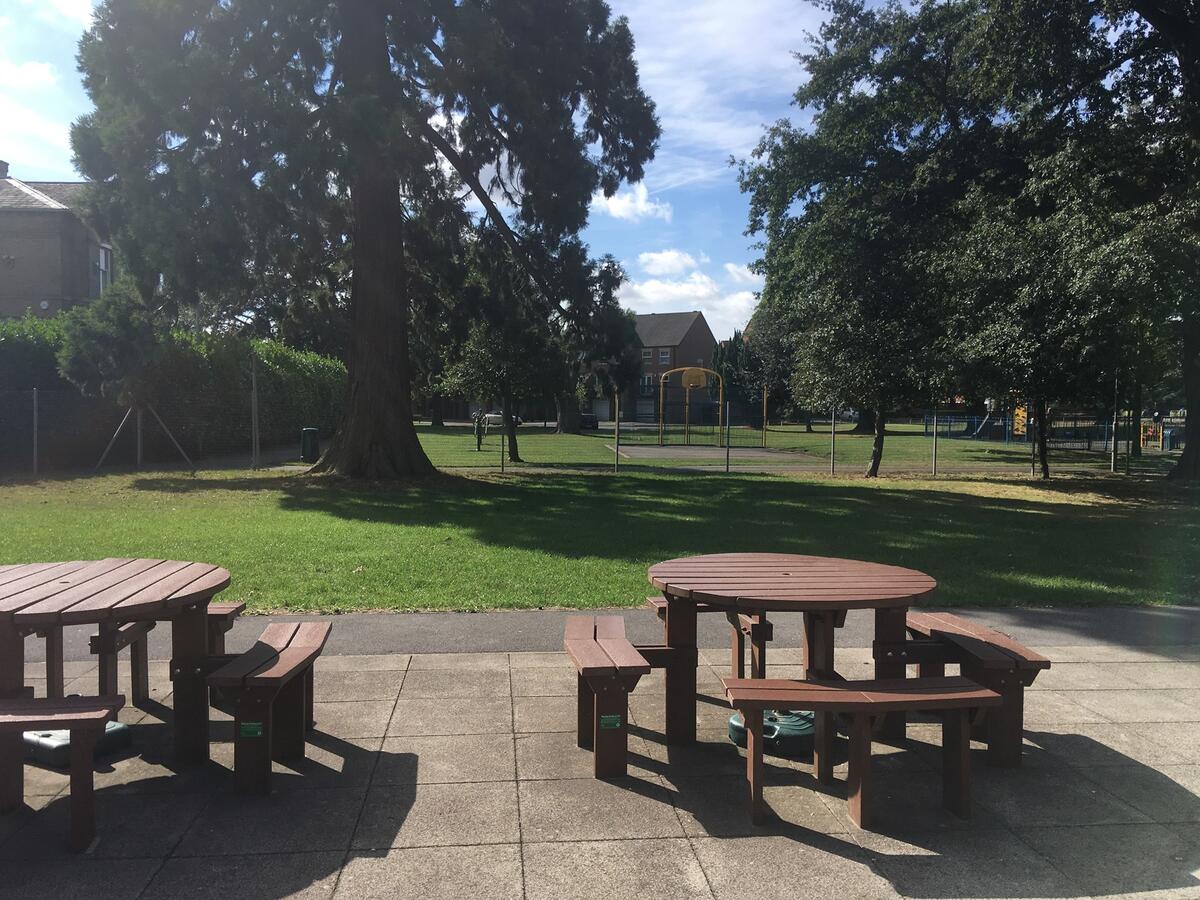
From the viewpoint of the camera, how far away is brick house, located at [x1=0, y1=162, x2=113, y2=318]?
33156mm

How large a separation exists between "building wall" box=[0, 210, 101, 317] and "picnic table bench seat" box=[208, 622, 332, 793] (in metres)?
34.1

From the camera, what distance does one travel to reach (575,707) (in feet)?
16.7

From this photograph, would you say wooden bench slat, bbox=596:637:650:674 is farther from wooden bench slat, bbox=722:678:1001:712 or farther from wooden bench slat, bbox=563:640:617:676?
wooden bench slat, bbox=722:678:1001:712

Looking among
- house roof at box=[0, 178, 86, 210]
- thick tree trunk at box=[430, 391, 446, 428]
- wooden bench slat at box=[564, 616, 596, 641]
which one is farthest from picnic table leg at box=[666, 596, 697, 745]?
thick tree trunk at box=[430, 391, 446, 428]

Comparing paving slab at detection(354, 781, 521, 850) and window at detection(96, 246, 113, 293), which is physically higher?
window at detection(96, 246, 113, 293)

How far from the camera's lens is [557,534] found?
11648 millimetres

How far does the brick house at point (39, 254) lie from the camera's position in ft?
109

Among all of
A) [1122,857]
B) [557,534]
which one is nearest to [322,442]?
[557,534]

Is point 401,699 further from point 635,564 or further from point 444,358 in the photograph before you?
point 444,358

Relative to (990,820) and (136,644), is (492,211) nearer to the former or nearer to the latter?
(136,644)

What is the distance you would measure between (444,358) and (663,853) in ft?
78.7

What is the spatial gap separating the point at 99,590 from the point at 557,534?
305 inches

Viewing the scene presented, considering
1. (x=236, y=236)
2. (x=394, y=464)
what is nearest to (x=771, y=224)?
(x=394, y=464)

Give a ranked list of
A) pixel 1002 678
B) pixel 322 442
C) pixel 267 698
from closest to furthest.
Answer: pixel 267 698 → pixel 1002 678 → pixel 322 442
